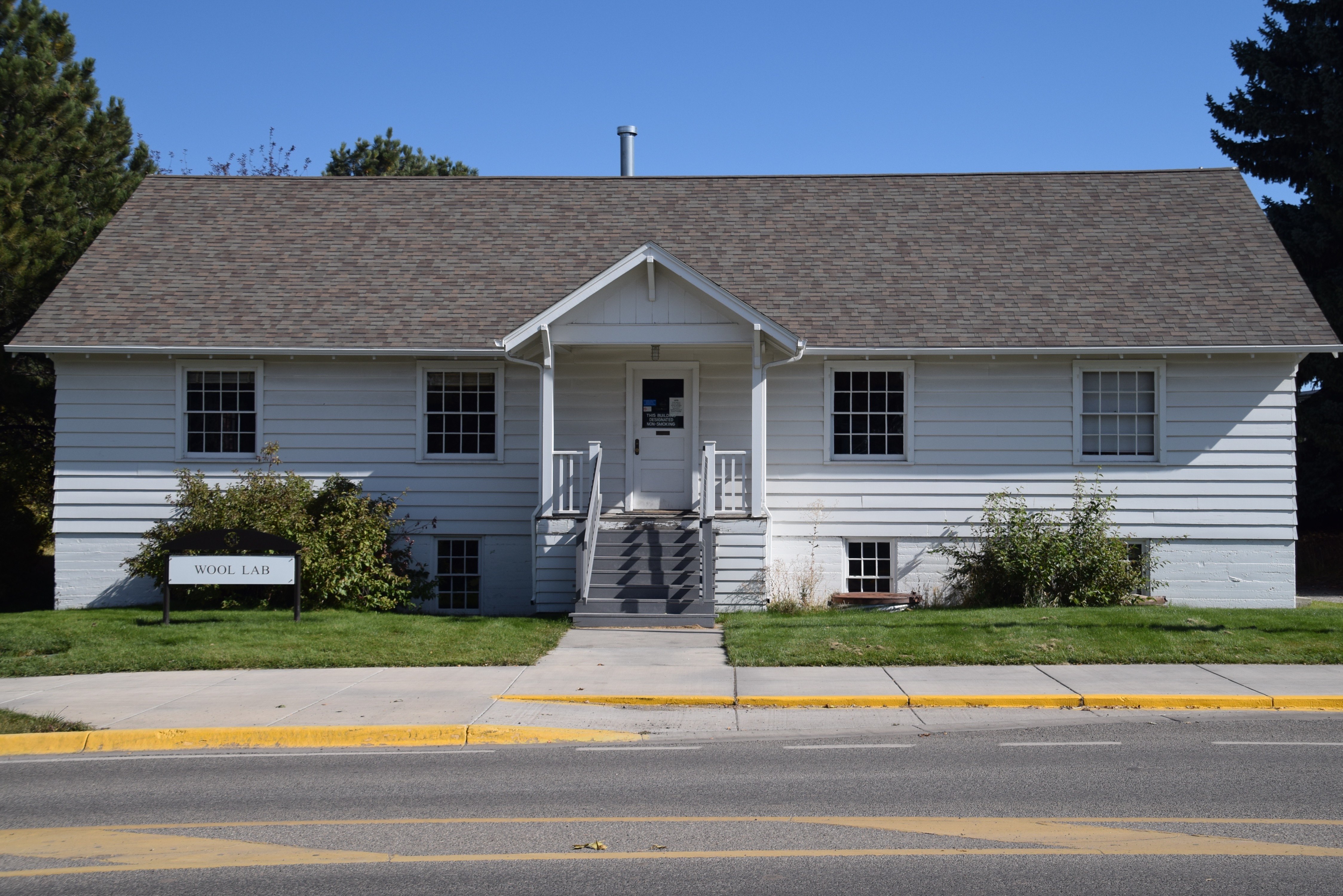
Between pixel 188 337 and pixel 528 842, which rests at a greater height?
pixel 188 337

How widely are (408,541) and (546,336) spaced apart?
4.07 m

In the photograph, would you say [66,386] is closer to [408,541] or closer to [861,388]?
[408,541]

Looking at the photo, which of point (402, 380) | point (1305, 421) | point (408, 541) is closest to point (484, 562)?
point (408, 541)

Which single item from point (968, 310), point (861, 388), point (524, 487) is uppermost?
point (968, 310)

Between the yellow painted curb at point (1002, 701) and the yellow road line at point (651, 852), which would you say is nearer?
the yellow road line at point (651, 852)

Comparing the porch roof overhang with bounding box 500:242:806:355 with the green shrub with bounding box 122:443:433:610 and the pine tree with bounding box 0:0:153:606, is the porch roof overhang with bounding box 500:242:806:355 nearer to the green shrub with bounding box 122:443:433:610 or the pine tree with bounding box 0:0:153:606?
the green shrub with bounding box 122:443:433:610

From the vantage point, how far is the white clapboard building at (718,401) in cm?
1639

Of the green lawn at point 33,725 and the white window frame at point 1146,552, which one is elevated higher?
the white window frame at point 1146,552

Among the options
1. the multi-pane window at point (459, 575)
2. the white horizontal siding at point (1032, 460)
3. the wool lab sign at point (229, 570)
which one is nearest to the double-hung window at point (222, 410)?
the multi-pane window at point (459, 575)

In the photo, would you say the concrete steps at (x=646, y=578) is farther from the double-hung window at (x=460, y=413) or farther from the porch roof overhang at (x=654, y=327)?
the double-hung window at (x=460, y=413)

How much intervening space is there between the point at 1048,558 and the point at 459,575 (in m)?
8.89

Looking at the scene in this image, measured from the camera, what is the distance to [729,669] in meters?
11.6

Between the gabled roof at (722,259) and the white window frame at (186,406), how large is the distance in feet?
1.75

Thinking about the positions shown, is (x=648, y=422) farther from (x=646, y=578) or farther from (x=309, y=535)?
(x=309, y=535)
